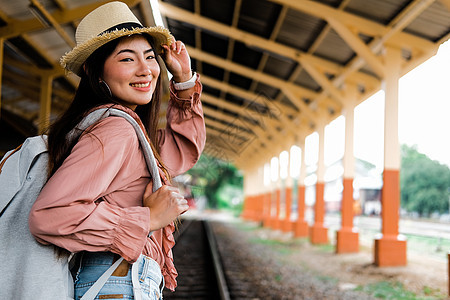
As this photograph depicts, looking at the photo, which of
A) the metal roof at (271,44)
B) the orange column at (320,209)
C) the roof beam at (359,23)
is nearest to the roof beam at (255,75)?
the metal roof at (271,44)

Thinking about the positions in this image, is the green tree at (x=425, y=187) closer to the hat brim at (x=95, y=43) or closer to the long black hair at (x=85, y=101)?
the hat brim at (x=95, y=43)

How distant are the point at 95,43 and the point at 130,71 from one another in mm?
118

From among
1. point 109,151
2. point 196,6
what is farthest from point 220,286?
point 196,6

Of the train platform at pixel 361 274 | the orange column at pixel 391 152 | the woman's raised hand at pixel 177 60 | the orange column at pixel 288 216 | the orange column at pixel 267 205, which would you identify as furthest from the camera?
the orange column at pixel 267 205

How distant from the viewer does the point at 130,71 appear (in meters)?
1.26

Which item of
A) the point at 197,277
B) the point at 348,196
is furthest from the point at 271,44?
the point at 197,277

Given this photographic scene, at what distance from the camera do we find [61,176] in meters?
1.02

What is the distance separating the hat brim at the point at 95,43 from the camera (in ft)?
3.92

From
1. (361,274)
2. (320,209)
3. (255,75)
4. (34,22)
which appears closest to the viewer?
(34,22)

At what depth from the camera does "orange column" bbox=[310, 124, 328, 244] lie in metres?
14.0

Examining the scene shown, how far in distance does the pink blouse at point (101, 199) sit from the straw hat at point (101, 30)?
0.75 feet

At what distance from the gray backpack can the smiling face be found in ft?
0.89

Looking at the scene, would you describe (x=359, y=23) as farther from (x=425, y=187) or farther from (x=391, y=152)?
(x=425, y=187)

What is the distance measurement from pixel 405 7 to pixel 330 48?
3.03m
